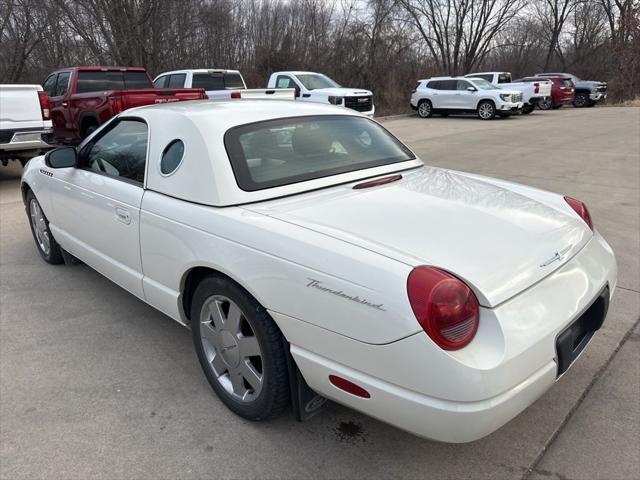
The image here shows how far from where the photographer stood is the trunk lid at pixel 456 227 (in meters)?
2.01

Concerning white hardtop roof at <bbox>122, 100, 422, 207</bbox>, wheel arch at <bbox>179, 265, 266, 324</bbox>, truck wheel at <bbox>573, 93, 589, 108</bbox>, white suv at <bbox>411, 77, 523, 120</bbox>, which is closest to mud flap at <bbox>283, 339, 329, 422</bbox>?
wheel arch at <bbox>179, 265, 266, 324</bbox>

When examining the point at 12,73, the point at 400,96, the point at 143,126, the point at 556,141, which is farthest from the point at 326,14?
the point at 143,126

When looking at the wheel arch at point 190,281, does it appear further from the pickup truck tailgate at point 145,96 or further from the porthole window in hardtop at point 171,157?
the pickup truck tailgate at point 145,96

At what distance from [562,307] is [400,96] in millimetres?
26254

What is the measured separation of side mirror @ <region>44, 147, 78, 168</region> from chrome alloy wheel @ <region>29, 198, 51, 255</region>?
39.9 inches

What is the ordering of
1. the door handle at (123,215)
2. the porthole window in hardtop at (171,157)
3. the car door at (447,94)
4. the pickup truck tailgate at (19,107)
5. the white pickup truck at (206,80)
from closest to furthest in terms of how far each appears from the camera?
the porthole window in hardtop at (171,157) < the door handle at (123,215) < the pickup truck tailgate at (19,107) < the white pickup truck at (206,80) < the car door at (447,94)

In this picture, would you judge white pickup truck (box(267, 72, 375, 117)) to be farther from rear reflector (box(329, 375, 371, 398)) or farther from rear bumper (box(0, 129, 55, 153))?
rear reflector (box(329, 375, 371, 398))

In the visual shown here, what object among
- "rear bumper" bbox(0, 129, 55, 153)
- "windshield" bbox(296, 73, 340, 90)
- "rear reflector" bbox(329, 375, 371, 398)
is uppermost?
"windshield" bbox(296, 73, 340, 90)

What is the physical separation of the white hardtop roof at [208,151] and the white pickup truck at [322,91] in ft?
41.6

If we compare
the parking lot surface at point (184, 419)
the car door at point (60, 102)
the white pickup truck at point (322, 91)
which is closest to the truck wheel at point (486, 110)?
the white pickup truck at point (322, 91)

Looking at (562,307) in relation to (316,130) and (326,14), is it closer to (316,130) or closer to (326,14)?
(316,130)

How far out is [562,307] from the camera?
215 centimetres

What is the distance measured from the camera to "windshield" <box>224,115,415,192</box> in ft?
9.17

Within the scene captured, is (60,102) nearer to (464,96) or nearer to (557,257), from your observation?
(557,257)
